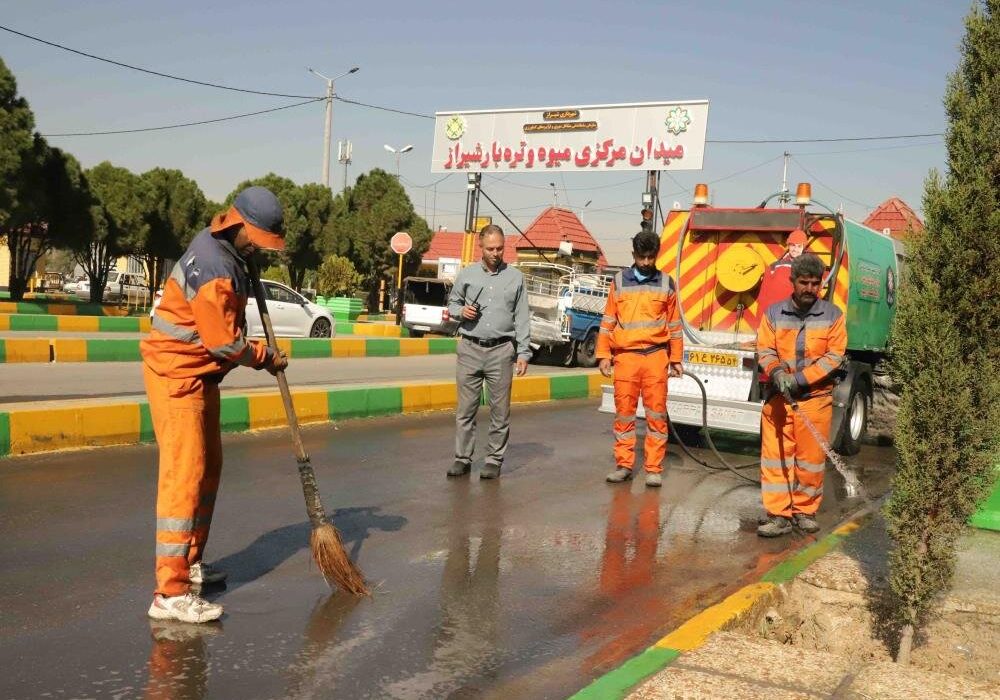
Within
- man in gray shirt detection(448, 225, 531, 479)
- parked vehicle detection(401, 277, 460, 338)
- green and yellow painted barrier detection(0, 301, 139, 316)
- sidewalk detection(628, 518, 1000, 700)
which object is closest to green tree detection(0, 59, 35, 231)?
green and yellow painted barrier detection(0, 301, 139, 316)

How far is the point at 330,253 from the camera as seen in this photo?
40156 mm

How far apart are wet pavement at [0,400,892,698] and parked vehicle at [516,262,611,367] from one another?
40.1 feet

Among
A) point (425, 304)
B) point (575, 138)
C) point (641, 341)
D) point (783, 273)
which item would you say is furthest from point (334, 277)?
point (641, 341)

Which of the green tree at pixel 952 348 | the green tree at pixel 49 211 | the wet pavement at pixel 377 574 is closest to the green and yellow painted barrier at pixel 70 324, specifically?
the green tree at pixel 49 211

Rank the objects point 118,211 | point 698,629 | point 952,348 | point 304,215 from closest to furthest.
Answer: point 952,348 < point 698,629 < point 118,211 < point 304,215

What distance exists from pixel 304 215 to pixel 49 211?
40.5ft

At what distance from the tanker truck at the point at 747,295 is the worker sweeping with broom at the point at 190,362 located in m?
5.50

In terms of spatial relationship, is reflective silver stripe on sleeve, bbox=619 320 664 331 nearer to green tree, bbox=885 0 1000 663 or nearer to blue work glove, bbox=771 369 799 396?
blue work glove, bbox=771 369 799 396

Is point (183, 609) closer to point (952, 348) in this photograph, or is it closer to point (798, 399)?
point (952, 348)

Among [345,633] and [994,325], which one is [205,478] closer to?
[345,633]

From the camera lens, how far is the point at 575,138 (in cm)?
2559

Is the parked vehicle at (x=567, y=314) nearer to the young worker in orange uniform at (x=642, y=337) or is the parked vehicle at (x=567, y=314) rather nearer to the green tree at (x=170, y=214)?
the young worker in orange uniform at (x=642, y=337)

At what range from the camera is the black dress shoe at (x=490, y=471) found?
300 inches

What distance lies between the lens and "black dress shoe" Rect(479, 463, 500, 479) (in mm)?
7621
